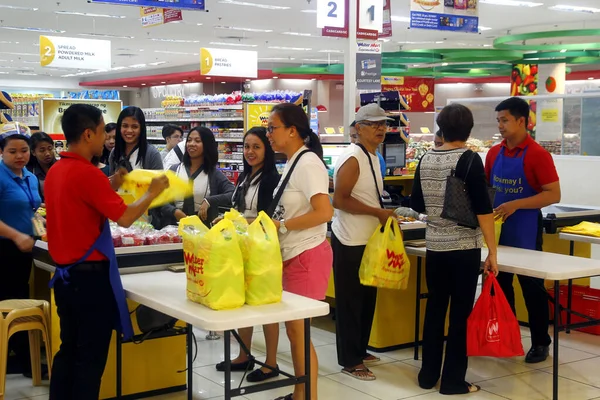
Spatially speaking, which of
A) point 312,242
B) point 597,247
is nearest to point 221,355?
point 312,242

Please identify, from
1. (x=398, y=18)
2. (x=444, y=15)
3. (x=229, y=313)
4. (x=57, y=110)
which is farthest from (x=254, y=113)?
(x=229, y=313)

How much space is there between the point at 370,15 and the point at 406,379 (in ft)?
14.9

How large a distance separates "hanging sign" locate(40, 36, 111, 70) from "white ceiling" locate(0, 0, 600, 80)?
26.2 inches

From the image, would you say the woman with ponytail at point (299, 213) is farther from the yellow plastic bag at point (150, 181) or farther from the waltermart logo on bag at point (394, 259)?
the waltermart logo on bag at point (394, 259)

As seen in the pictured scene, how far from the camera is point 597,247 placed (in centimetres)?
855

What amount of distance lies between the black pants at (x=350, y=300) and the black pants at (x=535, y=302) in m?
0.99

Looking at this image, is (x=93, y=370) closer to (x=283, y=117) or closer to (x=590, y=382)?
(x=283, y=117)

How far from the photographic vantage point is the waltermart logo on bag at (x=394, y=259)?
4527 millimetres

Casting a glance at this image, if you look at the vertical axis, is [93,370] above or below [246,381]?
above


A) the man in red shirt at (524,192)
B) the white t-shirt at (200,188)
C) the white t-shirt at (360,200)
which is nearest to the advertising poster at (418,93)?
the man in red shirt at (524,192)

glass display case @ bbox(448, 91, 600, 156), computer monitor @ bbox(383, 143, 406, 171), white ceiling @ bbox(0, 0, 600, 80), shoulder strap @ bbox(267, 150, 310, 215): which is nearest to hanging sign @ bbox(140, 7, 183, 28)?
white ceiling @ bbox(0, 0, 600, 80)

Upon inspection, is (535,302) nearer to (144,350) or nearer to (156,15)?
(144,350)

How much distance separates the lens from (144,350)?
441 cm

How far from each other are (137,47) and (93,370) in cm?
1845
